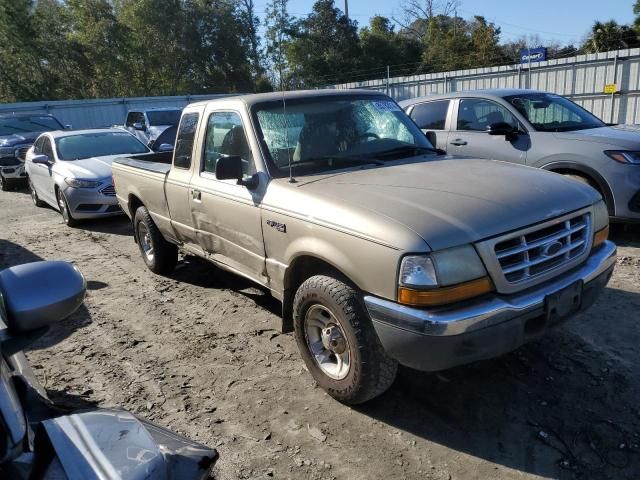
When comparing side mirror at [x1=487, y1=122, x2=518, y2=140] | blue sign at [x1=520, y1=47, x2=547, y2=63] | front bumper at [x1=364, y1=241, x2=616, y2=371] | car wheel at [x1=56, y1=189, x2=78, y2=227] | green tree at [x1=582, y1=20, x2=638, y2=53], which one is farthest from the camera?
green tree at [x1=582, y1=20, x2=638, y2=53]

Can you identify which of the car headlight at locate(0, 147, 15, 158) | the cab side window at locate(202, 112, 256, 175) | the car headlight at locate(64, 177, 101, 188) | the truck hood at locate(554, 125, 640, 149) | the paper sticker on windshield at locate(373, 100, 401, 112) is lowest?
the car headlight at locate(64, 177, 101, 188)

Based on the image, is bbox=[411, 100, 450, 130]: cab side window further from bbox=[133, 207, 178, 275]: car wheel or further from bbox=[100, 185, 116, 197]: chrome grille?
bbox=[100, 185, 116, 197]: chrome grille

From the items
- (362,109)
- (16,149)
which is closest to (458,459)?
(362,109)

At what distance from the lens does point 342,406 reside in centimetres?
324

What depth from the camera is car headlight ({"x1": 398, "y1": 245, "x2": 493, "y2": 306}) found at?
254 cm

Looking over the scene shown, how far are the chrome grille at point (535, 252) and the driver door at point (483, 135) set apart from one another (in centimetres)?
374

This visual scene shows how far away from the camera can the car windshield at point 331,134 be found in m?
3.78

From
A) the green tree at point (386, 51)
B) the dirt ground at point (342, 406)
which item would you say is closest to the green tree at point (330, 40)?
the green tree at point (386, 51)

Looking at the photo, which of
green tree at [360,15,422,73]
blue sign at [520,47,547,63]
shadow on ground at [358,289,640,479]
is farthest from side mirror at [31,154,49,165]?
green tree at [360,15,422,73]

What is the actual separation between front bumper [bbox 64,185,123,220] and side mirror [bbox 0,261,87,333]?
7.43 m

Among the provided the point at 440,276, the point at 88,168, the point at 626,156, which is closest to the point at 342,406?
the point at 440,276

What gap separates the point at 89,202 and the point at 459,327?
24.9ft

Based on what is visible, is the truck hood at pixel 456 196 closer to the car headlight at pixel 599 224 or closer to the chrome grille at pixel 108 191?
the car headlight at pixel 599 224

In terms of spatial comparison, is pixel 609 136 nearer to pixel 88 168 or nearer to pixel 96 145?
pixel 88 168
